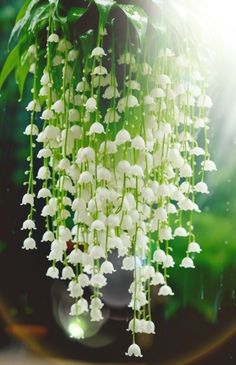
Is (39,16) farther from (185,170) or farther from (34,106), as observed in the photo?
(185,170)

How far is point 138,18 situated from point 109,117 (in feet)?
0.58

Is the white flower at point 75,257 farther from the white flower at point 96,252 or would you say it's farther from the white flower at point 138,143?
the white flower at point 138,143

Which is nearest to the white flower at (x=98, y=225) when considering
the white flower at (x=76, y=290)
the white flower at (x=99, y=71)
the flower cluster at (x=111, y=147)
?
the flower cluster at (x=111, y=147)

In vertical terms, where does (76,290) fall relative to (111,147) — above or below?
below

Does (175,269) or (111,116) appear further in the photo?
(175,269)

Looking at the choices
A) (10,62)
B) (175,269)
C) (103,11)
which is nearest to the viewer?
(103,11)

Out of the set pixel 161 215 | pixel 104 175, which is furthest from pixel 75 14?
pixel 161 215

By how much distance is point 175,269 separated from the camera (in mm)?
2184

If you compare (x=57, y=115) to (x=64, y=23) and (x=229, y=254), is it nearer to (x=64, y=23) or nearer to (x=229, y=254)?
(x=64, y=23)

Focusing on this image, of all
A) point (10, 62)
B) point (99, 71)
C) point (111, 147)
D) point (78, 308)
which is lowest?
point (78, 308)

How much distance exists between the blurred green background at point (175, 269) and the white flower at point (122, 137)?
3.80 ft

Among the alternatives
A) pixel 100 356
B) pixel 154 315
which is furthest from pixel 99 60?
pixel 100 356

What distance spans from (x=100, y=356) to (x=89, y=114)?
1.51 m

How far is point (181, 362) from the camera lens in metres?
2.34
